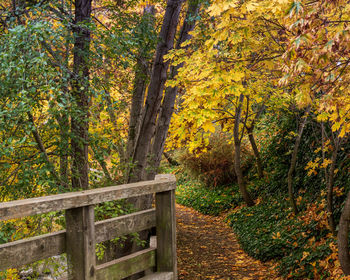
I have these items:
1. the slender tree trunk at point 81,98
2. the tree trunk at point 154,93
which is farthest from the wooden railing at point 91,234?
the tree trunk at point 154,93

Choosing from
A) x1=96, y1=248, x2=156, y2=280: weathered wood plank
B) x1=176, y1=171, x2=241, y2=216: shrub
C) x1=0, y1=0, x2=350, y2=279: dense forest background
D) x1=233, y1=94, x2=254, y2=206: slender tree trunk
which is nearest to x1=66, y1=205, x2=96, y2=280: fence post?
x1=96, y1=248, x2=156, y2=280: weathered wood plank

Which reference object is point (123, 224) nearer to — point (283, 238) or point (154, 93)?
point (154, 93)

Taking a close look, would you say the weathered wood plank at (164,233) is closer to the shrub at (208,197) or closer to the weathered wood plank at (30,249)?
the weathered wood plank at (30,249)

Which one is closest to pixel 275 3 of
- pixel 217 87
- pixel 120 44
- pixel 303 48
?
Answer: pixel 303 48

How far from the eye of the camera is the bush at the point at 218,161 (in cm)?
1231

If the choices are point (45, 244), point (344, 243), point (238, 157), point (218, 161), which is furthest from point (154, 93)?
point (218, 161)

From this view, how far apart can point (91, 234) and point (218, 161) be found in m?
10.2

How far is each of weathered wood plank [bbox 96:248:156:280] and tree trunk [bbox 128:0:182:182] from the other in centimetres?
294

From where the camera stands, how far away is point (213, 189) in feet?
41.7

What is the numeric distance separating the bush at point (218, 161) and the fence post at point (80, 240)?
9.76m

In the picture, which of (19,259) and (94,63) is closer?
(19,259)

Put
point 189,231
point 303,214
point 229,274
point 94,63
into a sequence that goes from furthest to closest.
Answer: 1. point 189,231
2. point 303,214
3. point 229,274
4. point 94,63

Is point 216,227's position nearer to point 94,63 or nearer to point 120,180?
point 120,180

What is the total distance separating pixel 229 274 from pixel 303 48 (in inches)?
190
